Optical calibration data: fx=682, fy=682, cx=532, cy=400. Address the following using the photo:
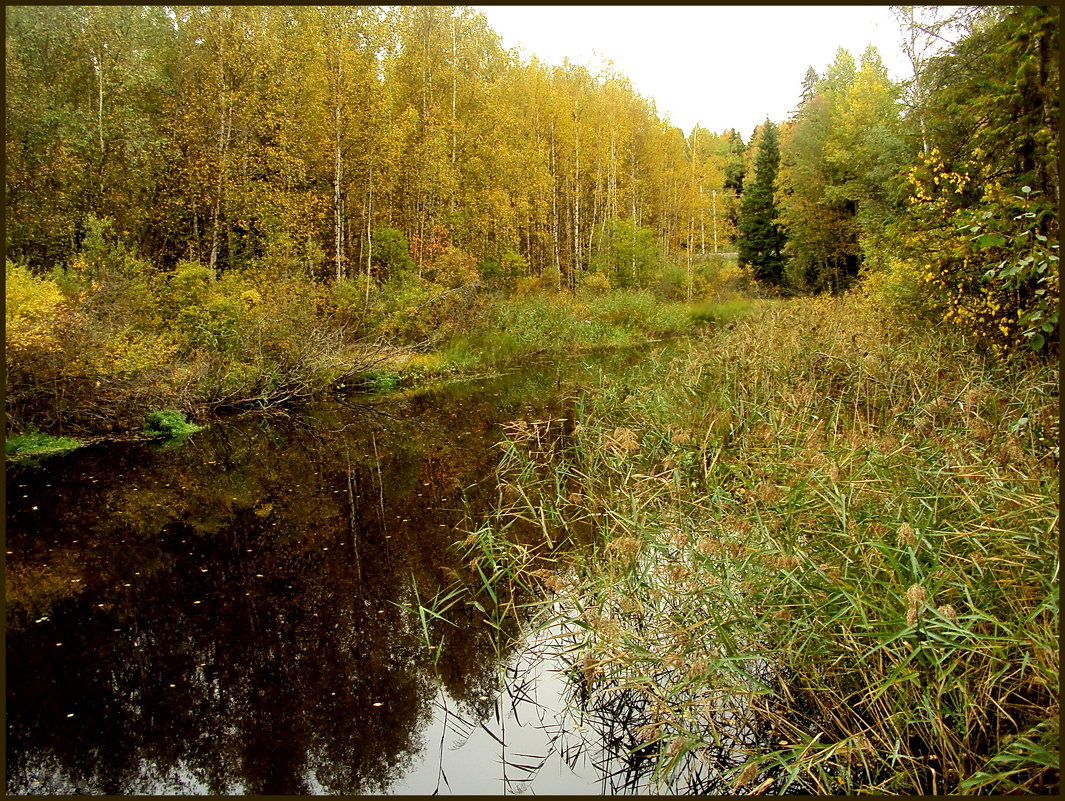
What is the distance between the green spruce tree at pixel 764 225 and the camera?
36.5 m

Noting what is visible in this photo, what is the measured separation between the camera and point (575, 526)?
260 inches

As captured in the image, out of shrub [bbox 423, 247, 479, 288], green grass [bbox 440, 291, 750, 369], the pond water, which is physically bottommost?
the pond water

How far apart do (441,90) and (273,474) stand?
18511 mm

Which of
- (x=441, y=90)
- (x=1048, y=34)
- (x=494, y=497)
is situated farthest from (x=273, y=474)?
(x=441, y=90)

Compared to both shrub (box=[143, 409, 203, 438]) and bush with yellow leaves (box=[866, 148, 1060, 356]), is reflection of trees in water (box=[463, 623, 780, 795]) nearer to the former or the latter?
bush with yellow leaves (box=[866, 148, 1060, 356])

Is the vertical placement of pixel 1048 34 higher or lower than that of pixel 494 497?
higher

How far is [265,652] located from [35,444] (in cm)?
779

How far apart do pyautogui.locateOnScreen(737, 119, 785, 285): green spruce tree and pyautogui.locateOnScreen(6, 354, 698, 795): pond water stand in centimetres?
3163

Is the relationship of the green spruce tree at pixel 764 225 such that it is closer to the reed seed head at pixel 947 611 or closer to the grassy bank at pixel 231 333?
the grassy bank at pixel 231 333

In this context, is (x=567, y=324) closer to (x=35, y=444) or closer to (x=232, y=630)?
(x=35, y=444)

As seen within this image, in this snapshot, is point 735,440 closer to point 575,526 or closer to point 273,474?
point 575,526

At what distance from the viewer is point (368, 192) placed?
19.5 metres

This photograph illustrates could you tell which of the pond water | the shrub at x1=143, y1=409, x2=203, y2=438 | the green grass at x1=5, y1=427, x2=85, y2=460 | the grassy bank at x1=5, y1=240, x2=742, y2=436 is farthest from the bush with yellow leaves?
the green grass at x1=5, y1=427, x2=85, y2=460

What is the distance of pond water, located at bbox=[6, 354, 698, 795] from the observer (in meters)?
3.62
